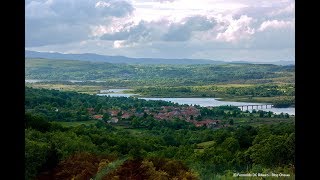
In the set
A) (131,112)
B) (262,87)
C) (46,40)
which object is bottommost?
(131,112)

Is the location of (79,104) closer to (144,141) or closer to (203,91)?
(144,141)

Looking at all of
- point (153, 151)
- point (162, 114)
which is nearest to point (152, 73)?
point (162, 114)

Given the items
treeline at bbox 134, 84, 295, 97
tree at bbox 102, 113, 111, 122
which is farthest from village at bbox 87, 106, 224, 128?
treeline at bbox 134, 84, 295, 97

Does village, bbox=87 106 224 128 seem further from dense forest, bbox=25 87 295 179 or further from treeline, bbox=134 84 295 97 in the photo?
treeline, bbox=134 84 295 97

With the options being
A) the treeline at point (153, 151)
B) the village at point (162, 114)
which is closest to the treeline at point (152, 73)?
the village at point (162, 114)
